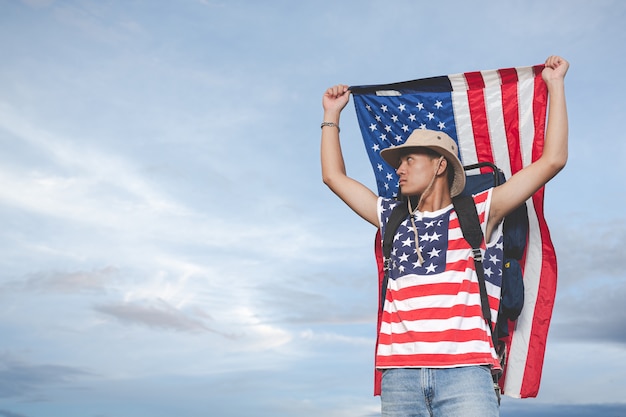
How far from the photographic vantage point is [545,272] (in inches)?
250

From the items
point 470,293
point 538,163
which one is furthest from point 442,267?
point 538,163

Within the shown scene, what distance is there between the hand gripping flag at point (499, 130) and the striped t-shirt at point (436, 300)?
3.07 feet

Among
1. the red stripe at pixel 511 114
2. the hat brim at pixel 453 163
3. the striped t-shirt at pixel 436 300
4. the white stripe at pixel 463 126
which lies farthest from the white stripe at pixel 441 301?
the white stripe at pixel 463 126

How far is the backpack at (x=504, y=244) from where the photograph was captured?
5.16 metres

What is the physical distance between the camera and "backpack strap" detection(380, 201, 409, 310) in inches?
215

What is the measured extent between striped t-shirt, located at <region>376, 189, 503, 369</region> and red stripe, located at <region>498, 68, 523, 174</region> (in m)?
→ 1.47

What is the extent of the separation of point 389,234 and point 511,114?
7.57ft

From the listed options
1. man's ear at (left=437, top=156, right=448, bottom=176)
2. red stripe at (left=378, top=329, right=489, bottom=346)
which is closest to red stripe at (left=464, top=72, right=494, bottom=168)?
man's ear at (left=437, top=156, right=448, bottom=176)

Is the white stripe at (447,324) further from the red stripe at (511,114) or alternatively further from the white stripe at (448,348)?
the red stripe at (511,114)

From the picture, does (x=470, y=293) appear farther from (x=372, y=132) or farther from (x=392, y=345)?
(x=372, y=132)

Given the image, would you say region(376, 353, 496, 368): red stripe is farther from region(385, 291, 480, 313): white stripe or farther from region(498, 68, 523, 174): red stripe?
region(498, 68, 523, 174): red stripe

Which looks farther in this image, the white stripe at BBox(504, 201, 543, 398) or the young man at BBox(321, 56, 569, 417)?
the white stripe at BBox(504, 201, 543, 398)

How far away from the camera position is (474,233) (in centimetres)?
518

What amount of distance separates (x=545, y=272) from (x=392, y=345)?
2161mm
